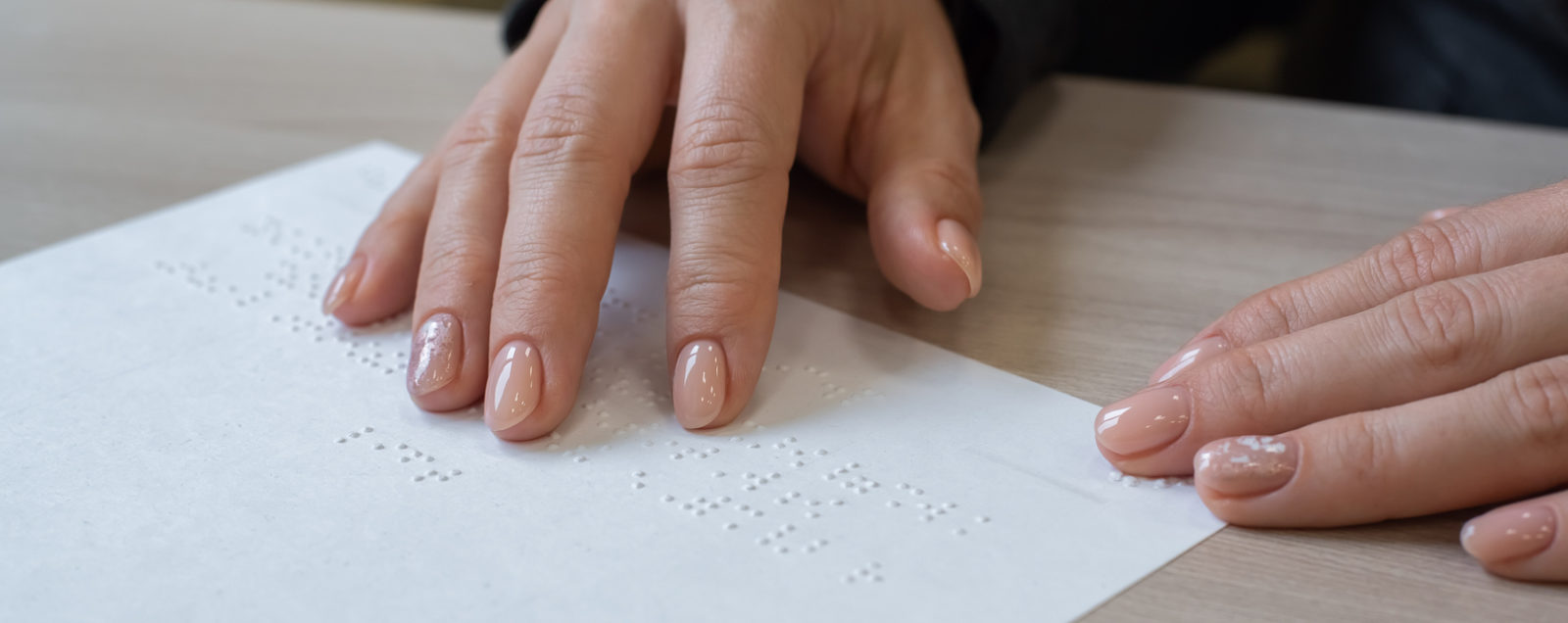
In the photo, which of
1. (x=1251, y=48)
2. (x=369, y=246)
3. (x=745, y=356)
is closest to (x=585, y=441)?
(x=745, y=356)

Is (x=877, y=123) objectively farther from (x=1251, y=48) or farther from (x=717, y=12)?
(x=1251, y=48)

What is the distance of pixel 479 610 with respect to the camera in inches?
16.3

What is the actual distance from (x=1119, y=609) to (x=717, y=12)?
1.40ft

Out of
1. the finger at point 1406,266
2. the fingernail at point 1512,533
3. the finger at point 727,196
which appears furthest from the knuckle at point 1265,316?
the finger at point 727,196

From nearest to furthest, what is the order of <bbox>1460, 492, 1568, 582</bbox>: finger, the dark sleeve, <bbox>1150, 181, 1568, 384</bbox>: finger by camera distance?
<bbox>1460, 492, 1568, 582</bbox>: finger < <bbox>1150, 181, 1568, 384</bbox>: finger < the dark sleeve

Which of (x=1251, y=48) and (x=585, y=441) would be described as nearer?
(x=585, y=441)

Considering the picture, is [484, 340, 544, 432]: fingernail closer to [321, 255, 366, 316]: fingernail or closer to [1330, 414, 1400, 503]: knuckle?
[321, 255, 366, 316]: fingernail

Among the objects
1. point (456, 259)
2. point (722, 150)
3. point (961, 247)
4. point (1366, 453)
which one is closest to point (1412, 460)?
point (1366, 453)

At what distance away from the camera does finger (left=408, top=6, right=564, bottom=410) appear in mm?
558

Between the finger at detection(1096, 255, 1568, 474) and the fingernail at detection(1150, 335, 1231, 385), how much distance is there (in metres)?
0.04

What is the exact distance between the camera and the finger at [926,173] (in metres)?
0.62

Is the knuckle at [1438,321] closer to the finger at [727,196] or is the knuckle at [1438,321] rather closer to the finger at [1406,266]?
the finger at [1406,266]

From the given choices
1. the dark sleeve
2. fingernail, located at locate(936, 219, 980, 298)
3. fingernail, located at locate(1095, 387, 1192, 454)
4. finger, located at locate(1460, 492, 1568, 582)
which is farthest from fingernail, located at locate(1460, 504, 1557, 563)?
the dark sleeve

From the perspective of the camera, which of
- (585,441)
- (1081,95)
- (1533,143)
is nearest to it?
(585,441)
